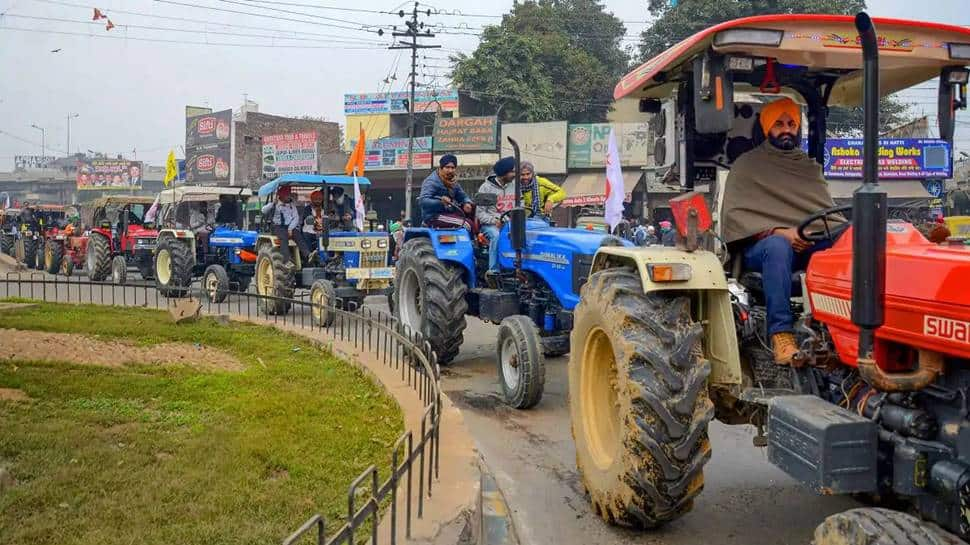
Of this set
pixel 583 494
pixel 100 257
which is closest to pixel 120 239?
pixel 100 257

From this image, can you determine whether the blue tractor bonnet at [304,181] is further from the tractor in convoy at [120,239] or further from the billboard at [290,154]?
the billboard at [290,154]

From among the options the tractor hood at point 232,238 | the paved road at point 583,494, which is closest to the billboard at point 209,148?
the tractor hood at point 232,238

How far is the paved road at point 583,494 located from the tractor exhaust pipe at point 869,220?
1927mm

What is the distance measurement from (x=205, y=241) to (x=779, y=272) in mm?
15034

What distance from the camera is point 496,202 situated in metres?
8.67

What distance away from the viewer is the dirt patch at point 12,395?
6422 mm

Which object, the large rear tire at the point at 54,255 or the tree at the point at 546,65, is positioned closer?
the large rear tire at the point at 54,255

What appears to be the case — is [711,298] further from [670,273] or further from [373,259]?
[373,259]

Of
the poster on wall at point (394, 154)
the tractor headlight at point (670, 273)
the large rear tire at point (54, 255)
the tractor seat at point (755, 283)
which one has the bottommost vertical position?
the large rear tire at point (54, 255)

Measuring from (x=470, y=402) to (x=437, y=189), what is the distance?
2.70 m

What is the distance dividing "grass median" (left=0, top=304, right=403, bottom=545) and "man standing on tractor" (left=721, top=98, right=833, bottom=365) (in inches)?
101

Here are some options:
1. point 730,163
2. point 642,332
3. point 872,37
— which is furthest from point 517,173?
point 872,37

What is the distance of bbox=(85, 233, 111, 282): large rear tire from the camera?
64.4 ft

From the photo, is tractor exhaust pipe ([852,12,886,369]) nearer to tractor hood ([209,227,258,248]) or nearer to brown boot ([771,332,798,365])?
brown boot ([771,332,798,365])
